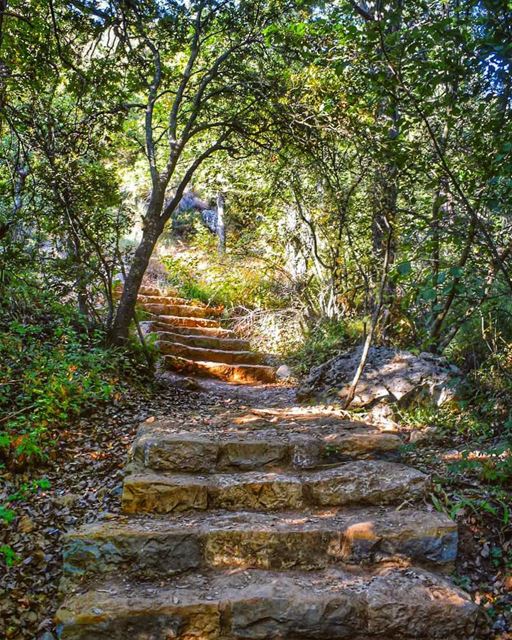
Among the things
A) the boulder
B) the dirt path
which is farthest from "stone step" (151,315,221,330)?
the dirt path

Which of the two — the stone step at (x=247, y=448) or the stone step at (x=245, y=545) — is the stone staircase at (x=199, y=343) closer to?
the stone step at (x=247, y=448)

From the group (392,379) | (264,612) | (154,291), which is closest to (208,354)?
(154,291)

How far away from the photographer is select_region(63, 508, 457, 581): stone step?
320 centimetres

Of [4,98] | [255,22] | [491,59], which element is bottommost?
[491,59]

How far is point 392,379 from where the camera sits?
5871mm

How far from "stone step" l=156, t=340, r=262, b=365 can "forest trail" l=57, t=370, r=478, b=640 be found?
405cm

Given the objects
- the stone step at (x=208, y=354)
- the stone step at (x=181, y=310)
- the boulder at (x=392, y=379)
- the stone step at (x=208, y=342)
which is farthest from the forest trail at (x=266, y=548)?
the stone step at (x=181, y=310)

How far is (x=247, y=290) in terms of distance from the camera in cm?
1130

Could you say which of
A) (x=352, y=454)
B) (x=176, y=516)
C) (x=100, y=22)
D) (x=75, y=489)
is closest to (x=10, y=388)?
(x=75, y=489)

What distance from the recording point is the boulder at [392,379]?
222 inches

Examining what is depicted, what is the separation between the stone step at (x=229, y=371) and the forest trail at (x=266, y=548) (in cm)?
368

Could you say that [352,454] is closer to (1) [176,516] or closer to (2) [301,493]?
(2) [301,493]

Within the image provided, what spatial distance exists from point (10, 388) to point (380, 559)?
357cm

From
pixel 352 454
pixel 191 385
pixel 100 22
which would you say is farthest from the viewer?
pixel 191 385
